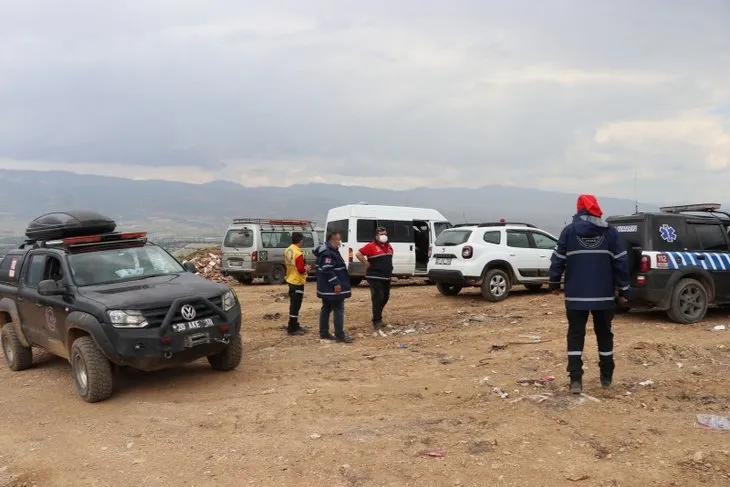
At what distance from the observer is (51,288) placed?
254 inches

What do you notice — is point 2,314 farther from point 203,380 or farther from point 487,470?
point 487,470

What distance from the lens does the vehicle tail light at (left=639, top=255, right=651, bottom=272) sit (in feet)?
29.0

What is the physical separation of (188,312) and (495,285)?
759 cm

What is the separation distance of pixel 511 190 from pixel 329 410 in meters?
174

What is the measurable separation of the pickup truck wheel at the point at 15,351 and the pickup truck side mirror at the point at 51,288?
6.43 ft

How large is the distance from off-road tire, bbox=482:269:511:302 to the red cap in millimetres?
6586

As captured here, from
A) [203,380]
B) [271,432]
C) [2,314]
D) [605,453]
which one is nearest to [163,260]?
[203,380]

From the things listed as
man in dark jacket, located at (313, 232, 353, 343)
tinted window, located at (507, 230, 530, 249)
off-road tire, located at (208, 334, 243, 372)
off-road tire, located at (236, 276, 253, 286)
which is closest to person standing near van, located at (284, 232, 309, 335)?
man in dark jacket, located at (313, 232, 353, 343)

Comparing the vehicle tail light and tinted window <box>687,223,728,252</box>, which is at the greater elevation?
tinted window <box>687,223,728,252</box>

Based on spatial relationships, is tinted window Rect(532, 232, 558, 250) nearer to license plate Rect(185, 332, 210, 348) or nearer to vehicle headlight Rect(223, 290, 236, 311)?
vehicle headlight Rect(223, 290, 236, 311)

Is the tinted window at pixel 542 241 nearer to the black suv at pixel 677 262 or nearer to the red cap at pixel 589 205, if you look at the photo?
the black suv at pixel 677 262

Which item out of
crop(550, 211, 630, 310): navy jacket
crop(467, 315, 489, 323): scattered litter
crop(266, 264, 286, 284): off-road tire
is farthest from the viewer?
crop(266, 264, 286, 284): off-road tire

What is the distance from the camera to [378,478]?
3.99 meters

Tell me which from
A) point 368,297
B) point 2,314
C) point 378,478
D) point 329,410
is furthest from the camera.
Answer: point 368,297
